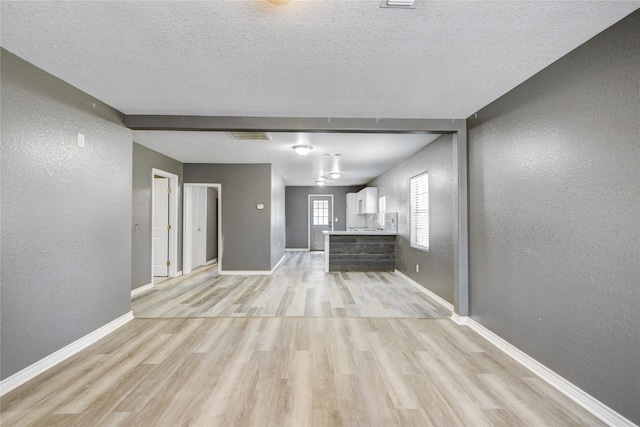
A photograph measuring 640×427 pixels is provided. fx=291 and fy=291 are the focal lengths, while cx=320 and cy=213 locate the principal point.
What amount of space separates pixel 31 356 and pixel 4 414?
50cm

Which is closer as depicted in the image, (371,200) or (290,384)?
(290,384)

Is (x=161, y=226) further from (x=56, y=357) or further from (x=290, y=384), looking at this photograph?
(x=290, y=384)

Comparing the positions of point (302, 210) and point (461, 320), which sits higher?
point (302, 210)

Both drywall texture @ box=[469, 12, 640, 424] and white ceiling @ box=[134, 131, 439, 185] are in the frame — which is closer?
drywall texture @ box=[469, 12, 640, 424]

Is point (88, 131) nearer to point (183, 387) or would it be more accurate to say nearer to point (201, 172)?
point (183, 387)

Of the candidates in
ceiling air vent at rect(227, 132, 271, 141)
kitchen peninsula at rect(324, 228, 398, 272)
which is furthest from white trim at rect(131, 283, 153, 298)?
kitchen peninsula at rect(324, 228, 398, 272)

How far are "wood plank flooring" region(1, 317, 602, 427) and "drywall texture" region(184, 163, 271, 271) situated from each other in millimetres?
3179

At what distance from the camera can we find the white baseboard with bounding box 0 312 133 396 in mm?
2047

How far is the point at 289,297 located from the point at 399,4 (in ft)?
12.8

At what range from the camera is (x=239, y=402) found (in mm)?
1934

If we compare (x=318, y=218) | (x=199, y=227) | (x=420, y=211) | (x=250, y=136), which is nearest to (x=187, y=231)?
(x=199, y=227)

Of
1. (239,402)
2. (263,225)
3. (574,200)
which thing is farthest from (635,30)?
(263,225)

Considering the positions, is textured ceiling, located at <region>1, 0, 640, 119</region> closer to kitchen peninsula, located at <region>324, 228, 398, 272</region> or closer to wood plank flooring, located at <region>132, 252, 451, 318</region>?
wood plank flooring, located at <region>132, 252, 451, 318</region>

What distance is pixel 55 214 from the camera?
2.45 m
